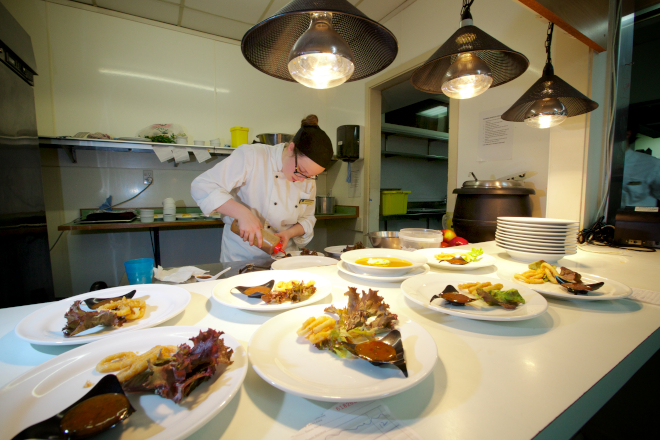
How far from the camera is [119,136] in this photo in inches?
144

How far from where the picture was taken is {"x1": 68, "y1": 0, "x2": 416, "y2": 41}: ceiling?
3.29 m

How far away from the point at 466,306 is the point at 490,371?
0.28 metres

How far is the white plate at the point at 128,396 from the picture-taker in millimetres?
369

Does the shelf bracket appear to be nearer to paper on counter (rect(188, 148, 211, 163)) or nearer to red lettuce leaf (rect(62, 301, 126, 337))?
paper on counter (rect(188, 148, 211, 163))

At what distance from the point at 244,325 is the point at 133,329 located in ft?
0.82

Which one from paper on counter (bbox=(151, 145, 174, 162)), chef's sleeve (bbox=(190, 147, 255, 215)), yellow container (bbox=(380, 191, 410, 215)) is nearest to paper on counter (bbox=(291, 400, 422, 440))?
chef's sleeve (bbox=(190, 147, 255, 215))

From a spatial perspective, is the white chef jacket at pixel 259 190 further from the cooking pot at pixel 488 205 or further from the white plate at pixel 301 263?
the cooking pot at pixel 488 205

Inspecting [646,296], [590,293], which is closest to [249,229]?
[590,293]

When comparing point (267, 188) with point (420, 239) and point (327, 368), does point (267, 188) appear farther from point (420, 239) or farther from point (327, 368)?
point (327, 368)

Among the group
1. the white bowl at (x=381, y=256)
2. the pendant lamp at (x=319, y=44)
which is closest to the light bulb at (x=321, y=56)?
the pendant lamp at (x=319, y=44)

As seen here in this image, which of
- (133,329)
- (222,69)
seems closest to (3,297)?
(133,329)

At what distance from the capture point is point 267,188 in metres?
2.31

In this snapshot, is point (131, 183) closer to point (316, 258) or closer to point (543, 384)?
point (316, 258)

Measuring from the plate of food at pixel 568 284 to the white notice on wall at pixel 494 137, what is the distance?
5.39 feet
